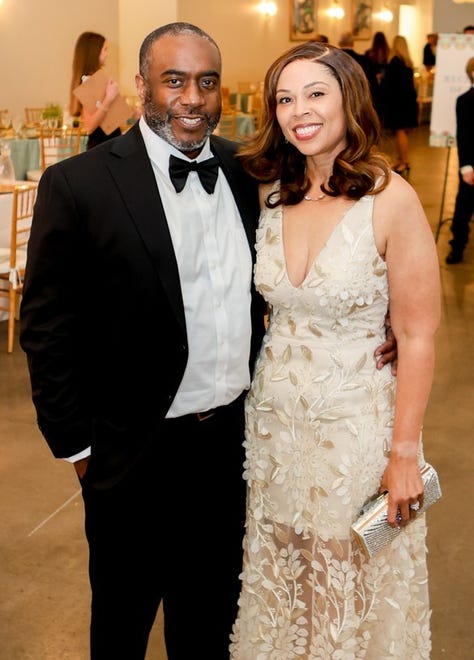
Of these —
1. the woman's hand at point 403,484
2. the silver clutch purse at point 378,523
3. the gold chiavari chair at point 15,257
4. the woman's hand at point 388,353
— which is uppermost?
the woman's hand at point 388,353

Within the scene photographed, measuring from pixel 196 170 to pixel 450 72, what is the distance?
20.3 feet

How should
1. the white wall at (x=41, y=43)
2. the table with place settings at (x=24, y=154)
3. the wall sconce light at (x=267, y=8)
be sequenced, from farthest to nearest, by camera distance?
the wall sconce light at (x=267, y=8), the white wall at (x=41, y=43), the table with place settings at (x=24, y=154)

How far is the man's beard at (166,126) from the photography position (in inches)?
68.7

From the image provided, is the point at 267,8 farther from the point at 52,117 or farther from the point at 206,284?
the point at 206,284

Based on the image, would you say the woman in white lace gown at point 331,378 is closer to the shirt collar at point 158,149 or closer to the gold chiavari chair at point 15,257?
the shirt collar at point 158,149

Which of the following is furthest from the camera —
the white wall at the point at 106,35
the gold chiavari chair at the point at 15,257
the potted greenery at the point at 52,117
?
the white wall at the point at 106,35

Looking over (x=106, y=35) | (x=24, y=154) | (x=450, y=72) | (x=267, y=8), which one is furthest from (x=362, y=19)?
(x=24, y=154)

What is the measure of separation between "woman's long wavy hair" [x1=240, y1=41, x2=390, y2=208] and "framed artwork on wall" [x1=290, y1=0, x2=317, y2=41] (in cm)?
1567

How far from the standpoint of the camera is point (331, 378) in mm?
1860

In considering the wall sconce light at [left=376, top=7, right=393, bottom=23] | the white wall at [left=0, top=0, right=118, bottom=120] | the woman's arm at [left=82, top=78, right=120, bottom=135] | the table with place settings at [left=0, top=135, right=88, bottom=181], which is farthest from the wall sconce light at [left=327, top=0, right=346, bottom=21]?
the woman's arm at [left=82, top=78, right=120, bottom=135]

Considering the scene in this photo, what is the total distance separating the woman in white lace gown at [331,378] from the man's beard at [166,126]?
0.58ft

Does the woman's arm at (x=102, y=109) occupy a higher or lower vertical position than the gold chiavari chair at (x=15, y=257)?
higher

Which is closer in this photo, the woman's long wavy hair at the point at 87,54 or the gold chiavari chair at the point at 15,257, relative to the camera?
the gold chiavari chair at the point at 15,257

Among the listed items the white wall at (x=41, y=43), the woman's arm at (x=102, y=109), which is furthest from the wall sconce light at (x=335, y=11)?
the woman's arm at (x=102, y=109)
